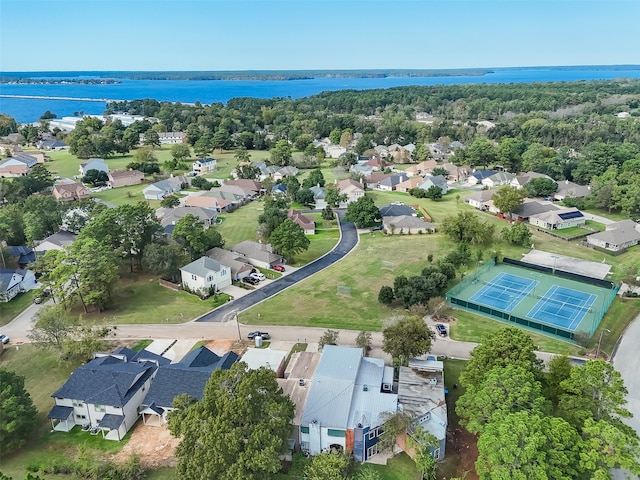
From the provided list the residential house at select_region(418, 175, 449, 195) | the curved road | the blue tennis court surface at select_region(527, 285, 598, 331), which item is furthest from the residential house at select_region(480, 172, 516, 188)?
the blue tennis court surface at select_region(527, 285, 598, 331)

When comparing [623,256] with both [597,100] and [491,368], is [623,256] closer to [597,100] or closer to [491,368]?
[491,368]

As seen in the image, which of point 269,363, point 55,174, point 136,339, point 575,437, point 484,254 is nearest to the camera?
point 575,437

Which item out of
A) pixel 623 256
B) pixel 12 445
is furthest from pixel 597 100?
pixel 12 445

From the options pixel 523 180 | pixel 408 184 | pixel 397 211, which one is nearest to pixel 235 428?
pixel 397 211

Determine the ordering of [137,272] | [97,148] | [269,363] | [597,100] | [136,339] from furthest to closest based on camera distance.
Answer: [597,100] → [97,148] → [137,272] → [136,339] → [269,363]

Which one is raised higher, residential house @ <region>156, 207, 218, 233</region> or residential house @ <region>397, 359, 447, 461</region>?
residential house @ <region>397, 359, 447, 461</region>

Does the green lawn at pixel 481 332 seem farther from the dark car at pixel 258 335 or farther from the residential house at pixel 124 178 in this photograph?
the residential house at pixel 124 178

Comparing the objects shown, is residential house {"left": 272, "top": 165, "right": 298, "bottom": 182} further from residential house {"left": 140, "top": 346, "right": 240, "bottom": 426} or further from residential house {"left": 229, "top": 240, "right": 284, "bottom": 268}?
residential house {"left": 140, "top": 346, "right": 240, "bottom": 426}
